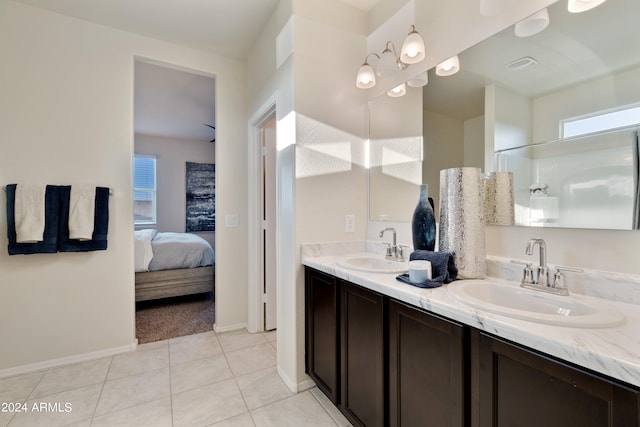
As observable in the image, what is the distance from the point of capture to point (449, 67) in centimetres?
160

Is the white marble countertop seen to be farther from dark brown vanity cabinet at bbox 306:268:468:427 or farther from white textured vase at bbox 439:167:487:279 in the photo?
white textured vase at bbox 439:167:487:279

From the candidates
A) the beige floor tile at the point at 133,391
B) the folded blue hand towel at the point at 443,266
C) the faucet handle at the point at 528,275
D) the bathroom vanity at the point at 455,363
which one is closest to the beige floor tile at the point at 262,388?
the bathroom vanity at the point at 455,363

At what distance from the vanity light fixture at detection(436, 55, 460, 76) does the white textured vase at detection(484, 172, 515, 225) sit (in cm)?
65

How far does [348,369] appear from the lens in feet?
4.95

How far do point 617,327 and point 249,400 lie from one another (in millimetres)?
1850

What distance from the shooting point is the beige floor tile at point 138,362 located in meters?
2.11

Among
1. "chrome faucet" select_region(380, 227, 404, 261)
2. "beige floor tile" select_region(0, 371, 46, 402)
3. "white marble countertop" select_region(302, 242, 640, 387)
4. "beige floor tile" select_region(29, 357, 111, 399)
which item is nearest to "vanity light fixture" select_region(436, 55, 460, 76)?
"chrome faucet" select_region(380, 227, 404, 261)

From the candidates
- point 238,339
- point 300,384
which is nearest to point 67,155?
point 238,339

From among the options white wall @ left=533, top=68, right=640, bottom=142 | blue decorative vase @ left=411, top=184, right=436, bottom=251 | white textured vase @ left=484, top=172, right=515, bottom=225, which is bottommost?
blue decorative vase @ left=411, top=184, right=436, bottom=251

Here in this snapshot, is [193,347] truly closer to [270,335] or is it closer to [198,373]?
[198,373]

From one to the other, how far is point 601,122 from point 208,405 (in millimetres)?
2422

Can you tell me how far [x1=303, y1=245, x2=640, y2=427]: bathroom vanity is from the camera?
0.66m

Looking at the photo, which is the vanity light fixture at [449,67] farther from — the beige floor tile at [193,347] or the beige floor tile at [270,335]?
the beige floor tile at [193,347]

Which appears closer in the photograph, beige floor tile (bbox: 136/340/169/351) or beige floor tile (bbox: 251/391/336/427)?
beige floor tile (bbox: 251/391/336/427)
